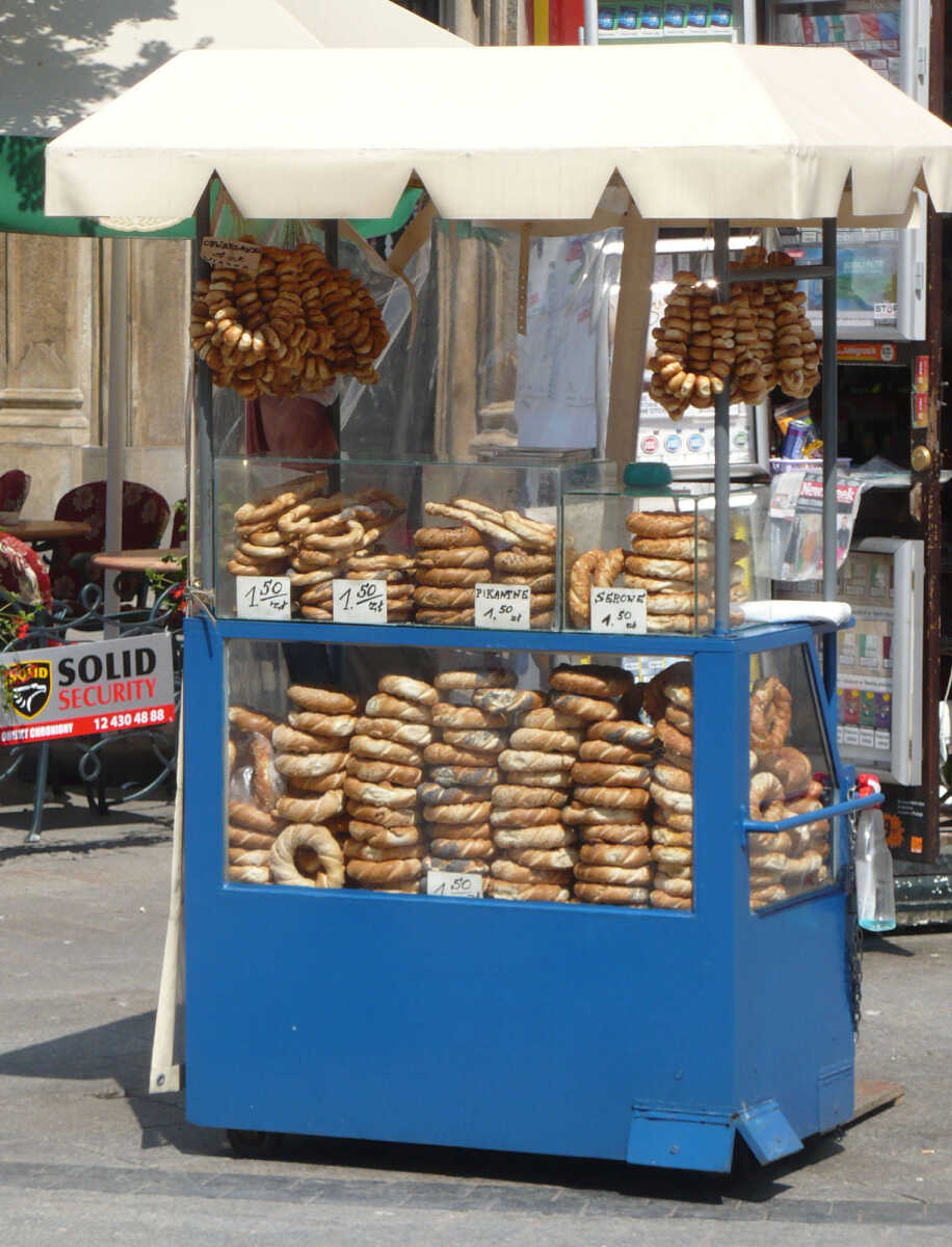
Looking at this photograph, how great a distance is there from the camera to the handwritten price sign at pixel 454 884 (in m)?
4.55

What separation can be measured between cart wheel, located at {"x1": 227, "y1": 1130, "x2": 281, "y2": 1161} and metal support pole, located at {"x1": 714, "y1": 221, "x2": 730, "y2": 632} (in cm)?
158

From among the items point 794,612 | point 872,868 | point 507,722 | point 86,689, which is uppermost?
point 794,612

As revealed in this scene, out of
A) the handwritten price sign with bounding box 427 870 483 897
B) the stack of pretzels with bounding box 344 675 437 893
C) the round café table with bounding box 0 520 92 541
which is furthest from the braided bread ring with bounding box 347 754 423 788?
the round café table with bounding box 0 520 92 541

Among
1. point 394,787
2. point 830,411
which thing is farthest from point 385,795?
point 830,411

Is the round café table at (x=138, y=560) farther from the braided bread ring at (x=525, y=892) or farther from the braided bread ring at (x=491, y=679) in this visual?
the braided bread ring at (x=525, y=892)

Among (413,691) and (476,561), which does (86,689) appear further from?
→ (476,561)

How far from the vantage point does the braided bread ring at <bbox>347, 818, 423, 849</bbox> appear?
4590 millimetres

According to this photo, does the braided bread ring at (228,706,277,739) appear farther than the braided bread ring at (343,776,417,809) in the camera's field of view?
Yes

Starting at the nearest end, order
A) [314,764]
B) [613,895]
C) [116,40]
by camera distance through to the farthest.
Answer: [613,895]
[314,764]
[116,40]

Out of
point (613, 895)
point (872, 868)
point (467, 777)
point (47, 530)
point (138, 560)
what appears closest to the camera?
point (613, 895)

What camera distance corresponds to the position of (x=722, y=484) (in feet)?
14.3

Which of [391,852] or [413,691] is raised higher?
[413,691]

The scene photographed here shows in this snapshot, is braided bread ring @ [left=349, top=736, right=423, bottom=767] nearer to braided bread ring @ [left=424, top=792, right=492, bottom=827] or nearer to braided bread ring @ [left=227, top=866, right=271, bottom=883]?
braided bread ring @ [left=424, top=792, right=492, bottom=827]

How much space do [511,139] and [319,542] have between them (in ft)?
3.23
